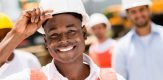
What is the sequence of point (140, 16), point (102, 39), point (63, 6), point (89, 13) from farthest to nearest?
1. point (89, 13)
2. point (102, 39)
3. point (140, 16)
4. point (63, 6)

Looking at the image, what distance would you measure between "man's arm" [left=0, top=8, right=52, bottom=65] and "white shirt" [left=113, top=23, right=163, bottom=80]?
2.92 meters

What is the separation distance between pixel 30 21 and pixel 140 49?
3.12 metres

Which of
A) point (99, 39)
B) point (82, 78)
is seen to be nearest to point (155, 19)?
point (99, 39)

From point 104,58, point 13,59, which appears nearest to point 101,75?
point 13,59

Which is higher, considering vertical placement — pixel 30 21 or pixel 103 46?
pixel 30 21

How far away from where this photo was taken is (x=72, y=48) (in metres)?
3.14

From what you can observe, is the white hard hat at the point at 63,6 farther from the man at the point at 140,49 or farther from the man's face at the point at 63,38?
the man at the point at 140,49

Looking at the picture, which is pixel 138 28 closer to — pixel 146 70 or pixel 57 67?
pixel 146 70

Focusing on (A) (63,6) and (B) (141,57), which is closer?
(A) (63,6)

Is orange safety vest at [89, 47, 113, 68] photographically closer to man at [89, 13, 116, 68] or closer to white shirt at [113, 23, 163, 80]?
man at [89, 13, 116, 68]

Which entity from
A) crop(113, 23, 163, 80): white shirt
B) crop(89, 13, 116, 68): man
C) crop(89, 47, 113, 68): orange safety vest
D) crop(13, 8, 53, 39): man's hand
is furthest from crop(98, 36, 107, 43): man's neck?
crop(13, 8, 53, 39): man's hand

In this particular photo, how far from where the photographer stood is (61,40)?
314 centimetres

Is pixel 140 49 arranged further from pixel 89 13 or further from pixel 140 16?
pixel 89 13


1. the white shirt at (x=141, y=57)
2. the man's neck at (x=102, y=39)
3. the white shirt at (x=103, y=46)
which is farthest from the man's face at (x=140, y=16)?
the man's neck at (x=102, y=39)
